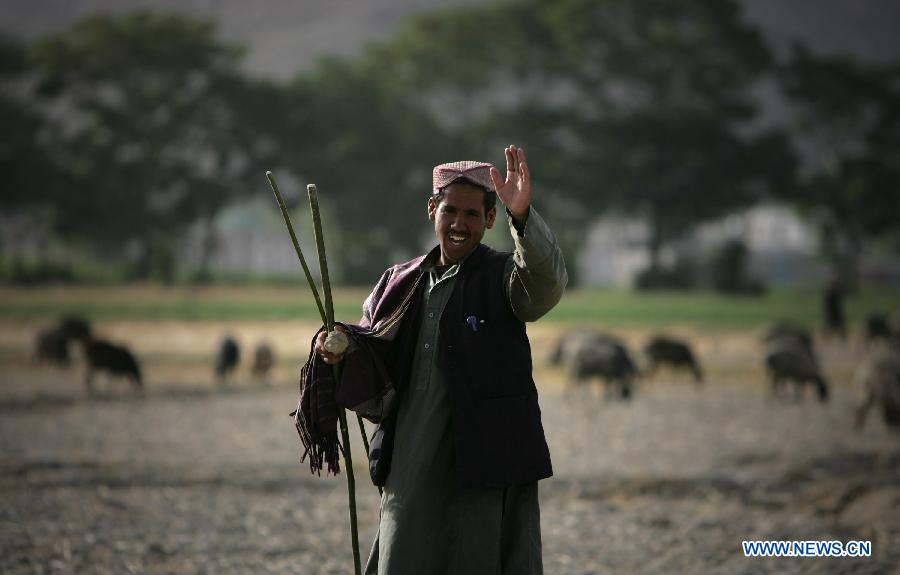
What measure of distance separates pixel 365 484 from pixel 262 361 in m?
9.64

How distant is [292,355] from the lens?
71.2 feet

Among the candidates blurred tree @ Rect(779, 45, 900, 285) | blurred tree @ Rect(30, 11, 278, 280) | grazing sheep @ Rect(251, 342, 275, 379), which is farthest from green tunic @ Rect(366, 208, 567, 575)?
blurred tree @ Rect(779, 45, 900, 285)

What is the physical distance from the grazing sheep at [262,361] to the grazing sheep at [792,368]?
7736 millimetres

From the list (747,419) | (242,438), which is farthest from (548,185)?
(242,438)

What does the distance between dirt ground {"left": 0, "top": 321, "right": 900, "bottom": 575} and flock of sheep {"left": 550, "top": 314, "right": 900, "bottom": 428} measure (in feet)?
1.00

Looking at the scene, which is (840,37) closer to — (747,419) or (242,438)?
(747,419)

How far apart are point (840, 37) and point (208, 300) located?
15.2 meters

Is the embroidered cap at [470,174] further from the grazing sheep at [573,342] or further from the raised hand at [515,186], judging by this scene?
the grazing sheep at [573,342]

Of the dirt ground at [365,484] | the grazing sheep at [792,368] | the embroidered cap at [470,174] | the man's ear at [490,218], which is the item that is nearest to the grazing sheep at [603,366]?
the dirt ground at [365,484]

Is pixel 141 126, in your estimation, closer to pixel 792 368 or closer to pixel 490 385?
pixel 792 368

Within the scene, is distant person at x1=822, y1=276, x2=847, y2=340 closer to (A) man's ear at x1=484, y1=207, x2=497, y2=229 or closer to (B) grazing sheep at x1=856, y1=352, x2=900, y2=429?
(B) grazing sheep at x1=856, y1=352, x2=900, y2=429

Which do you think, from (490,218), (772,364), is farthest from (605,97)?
(490,218)

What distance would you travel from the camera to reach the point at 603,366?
16312 millimetres

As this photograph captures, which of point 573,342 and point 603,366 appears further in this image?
point 573,342
